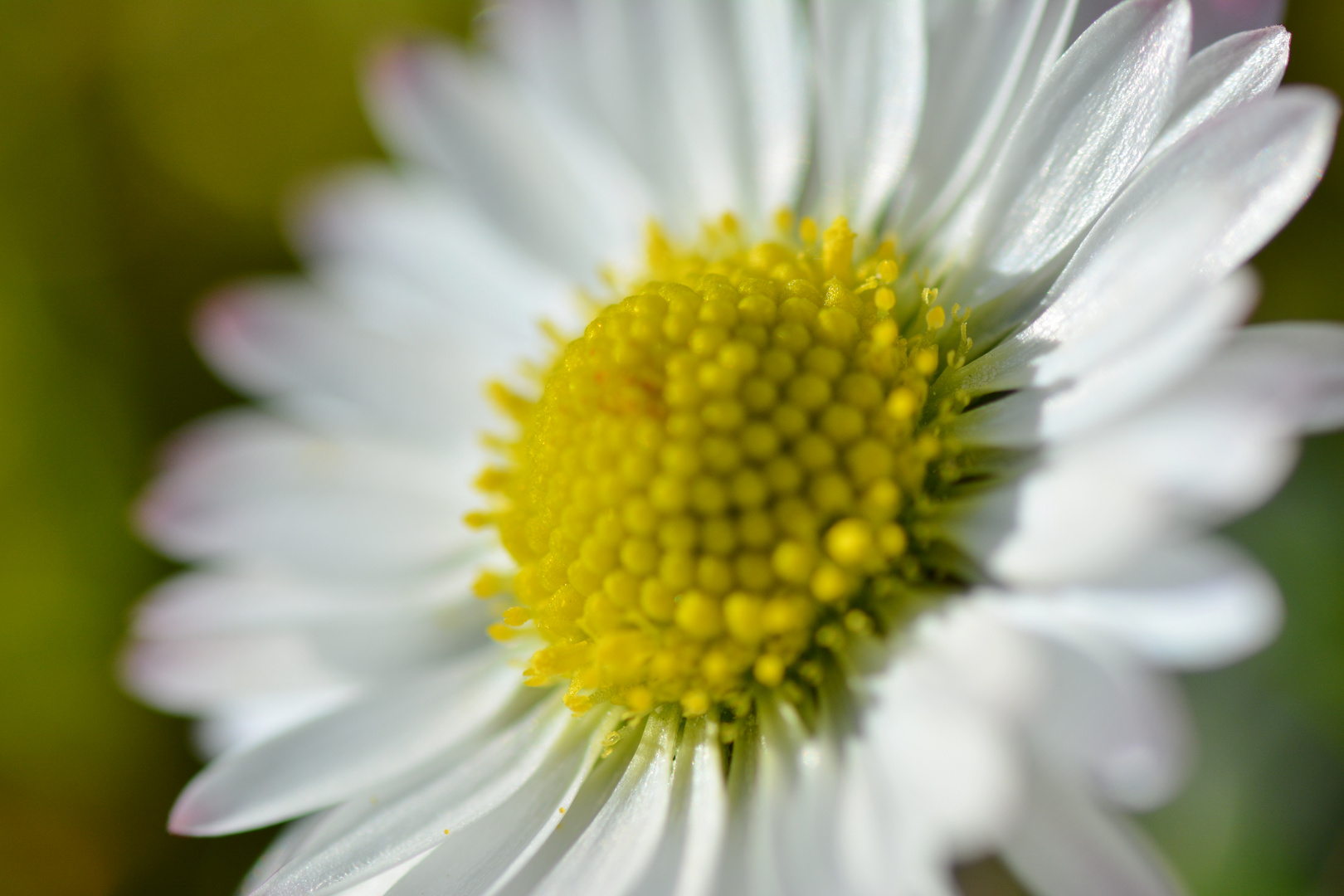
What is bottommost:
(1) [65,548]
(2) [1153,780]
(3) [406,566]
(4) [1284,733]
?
(4) [1284,733]

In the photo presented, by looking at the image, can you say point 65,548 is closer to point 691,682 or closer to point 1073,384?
point 691,682

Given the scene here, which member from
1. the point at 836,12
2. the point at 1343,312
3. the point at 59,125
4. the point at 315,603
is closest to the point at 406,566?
the point at 315,603

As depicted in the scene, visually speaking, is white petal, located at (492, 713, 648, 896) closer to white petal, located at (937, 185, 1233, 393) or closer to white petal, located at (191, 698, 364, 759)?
white petal, located at (191, 698, 364, 759)

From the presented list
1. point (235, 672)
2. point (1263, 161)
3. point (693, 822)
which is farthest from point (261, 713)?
point (1263, 161)

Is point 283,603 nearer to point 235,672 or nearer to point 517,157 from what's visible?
point 235,672

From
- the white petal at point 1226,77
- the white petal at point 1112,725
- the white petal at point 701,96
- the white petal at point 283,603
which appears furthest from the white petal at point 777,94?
the white petal at point 1112,725

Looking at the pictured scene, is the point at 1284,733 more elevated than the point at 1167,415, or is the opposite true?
the point at 1167,415
